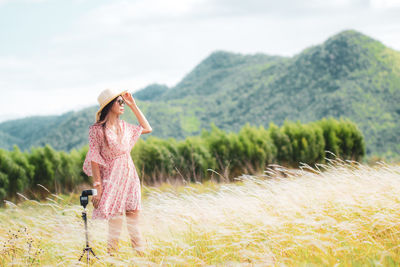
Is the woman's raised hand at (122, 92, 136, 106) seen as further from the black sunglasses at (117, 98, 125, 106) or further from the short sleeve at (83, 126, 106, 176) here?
the short sleeve at (83, 126, 106, 176)

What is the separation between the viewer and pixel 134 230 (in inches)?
146

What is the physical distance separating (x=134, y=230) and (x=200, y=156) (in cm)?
878

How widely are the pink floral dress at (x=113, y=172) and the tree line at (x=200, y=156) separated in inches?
274

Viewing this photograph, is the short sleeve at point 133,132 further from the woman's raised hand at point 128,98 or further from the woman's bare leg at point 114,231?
the woman's bare leg at point 114,231

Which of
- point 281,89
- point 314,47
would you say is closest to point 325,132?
point 281,89

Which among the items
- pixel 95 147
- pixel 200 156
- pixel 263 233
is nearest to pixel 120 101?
pixel 95 147

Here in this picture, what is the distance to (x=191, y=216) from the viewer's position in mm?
4199

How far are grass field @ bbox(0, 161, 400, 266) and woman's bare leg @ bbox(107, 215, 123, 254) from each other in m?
0.11

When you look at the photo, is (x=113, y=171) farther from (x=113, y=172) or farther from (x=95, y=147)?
(x=95, y=147)

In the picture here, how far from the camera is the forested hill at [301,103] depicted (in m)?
41.9

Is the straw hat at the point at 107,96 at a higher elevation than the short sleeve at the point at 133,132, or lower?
higher

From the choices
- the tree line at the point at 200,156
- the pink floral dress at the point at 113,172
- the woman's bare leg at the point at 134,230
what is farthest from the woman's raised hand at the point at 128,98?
the tree line at the point at 200,156

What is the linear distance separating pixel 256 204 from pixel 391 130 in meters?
36.7

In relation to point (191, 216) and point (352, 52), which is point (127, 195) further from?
point (352, 52)
